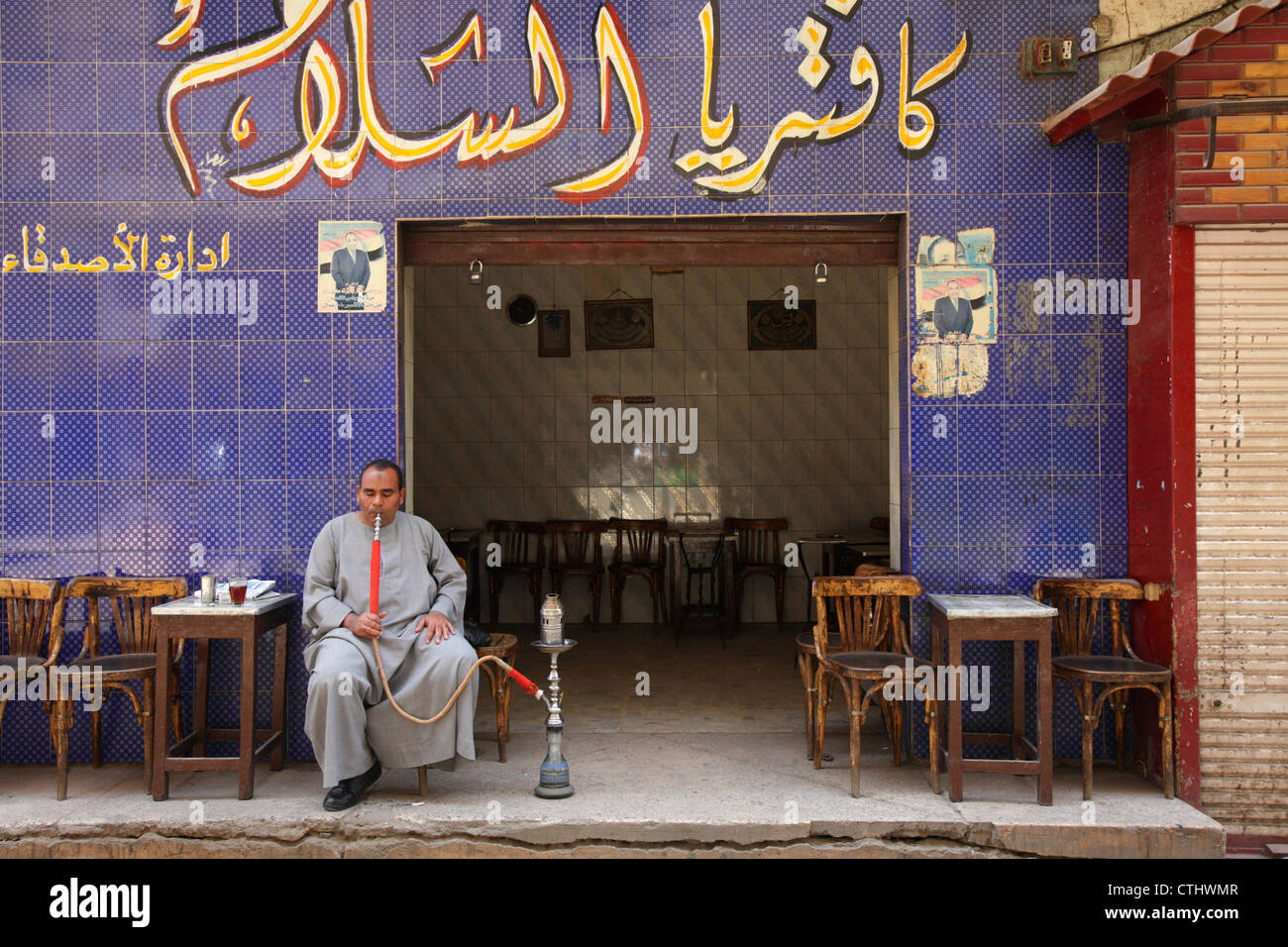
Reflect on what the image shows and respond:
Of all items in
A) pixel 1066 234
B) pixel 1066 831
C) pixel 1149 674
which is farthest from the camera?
pixel 1066 234

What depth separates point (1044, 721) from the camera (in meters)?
4.07

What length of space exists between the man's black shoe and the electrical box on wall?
4559mm

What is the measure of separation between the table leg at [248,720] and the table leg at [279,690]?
37cm

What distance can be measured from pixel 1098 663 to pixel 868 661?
1.02m

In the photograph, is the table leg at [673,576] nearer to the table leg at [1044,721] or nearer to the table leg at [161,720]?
the table leg at [1044,721]

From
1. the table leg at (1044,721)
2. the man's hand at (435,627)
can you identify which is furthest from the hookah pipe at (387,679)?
the table leg at (1044,721)

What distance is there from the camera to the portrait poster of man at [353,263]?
478 centimetres

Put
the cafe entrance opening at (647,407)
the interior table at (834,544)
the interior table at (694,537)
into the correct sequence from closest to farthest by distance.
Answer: the interior table at (834,544) → the interior table at (694,537) → the cafe entrance opening at (647,407)

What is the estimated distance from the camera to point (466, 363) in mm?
8906

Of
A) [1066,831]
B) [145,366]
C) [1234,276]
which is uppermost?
[1234,276]

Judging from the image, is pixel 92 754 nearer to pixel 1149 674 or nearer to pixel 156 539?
pixel 156 539

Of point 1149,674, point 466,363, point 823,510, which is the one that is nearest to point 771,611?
point 823,510

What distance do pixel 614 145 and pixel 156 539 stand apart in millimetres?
2996

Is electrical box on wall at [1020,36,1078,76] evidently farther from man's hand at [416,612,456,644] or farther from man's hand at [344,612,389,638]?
man's hand at [344,612,389,638]
